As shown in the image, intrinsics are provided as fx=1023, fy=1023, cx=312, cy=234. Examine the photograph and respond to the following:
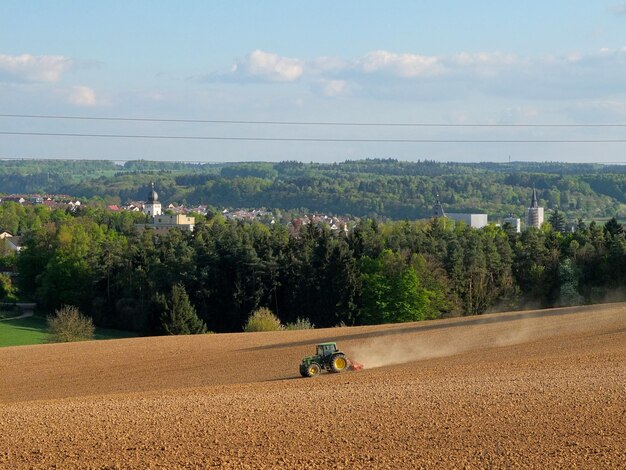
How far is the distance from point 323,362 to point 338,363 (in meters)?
0.63

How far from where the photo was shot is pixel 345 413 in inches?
1082

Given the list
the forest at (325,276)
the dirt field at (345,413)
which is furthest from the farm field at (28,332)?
the dirt field at (345,413)

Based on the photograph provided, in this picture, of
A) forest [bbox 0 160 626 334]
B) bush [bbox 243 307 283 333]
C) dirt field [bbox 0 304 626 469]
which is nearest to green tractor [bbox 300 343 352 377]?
dirt field [bbox 0 304 626 469]

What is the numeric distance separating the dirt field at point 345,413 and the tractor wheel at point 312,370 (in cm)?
140

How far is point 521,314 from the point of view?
65.3 meters

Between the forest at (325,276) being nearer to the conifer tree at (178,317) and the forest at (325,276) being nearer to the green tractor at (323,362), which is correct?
the conifer tree at (178,317)

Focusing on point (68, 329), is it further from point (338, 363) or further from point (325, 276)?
point (338, 363)

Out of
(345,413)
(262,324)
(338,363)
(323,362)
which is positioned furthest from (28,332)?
(345,413)

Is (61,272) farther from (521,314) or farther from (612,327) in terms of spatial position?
(612,327)

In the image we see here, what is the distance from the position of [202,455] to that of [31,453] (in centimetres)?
421

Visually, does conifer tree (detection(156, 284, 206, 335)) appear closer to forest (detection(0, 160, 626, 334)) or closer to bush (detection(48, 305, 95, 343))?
forest (detection(0, 160, 626, 334))

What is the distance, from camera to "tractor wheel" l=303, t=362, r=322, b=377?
39.5 m

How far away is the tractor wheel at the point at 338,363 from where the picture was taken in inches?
1577

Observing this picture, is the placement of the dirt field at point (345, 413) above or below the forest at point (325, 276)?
above
